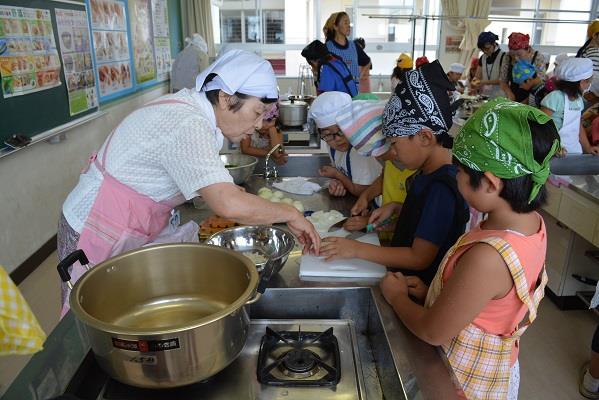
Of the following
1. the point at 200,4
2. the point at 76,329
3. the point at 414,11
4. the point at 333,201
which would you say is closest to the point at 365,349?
the point at 76,329

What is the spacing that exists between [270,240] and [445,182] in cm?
47

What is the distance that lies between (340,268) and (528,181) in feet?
1.49

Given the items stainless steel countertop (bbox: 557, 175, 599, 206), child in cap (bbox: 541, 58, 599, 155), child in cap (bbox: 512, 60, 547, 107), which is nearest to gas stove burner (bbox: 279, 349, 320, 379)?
stainless steel countertop (bbox: 557, 175, 599, 206)

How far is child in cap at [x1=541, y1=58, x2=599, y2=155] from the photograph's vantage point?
9.05 ft

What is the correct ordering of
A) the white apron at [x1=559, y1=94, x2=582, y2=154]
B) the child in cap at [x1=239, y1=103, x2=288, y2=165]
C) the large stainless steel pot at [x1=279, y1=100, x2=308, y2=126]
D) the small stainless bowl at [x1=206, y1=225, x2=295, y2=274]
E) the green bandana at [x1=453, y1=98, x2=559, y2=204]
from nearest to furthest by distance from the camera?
the green bandana at [x1=453, y1=98, x2=559, y2=204]
the small stainless bowl at [x1=206, y1=225, x2=295, y2=274]
the child in cap at [x1=239, y1=103, x2=288, y2=165]
the white apron at [x1=559, y1=94, x2=582, y2=154]
the large stainless steel pot at [x1=279, y1=100, x2=308, y2=126]

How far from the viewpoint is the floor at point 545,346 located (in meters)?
1.80

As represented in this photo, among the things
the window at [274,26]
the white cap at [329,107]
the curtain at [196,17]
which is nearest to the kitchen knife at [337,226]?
the white cap at [329,107]

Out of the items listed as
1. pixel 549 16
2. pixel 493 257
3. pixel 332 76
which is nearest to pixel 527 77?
pixel 332 76

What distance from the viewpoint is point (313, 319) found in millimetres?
949

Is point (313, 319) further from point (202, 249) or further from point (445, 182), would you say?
point (445, 182)

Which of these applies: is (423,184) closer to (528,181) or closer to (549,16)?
(528,181)

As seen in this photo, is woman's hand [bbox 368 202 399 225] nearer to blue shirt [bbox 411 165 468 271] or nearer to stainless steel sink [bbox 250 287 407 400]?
blue shirt [bbox 411 165 468 271]

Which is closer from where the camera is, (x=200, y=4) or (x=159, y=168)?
(x=159, y=168)

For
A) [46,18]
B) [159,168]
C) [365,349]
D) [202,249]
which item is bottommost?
[365,349]
